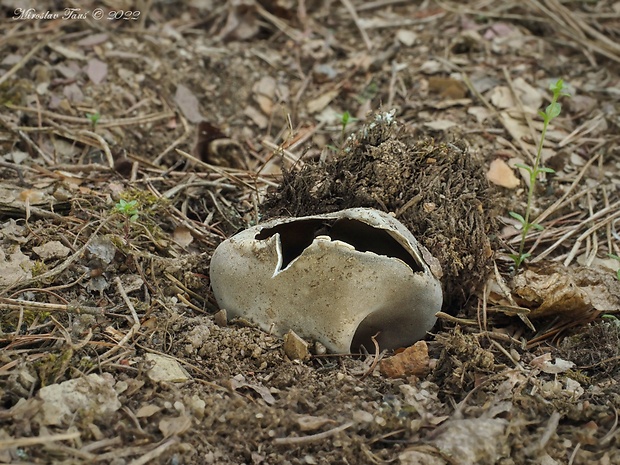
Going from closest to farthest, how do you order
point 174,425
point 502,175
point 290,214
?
point 174,425
point 290,214
point 502,175

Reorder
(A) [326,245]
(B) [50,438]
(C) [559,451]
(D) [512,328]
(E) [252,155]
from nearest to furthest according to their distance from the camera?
(B) [50,438]
(C) [559,451]
(A) [326,245]
(D) [512,328]
(E) [252,155]

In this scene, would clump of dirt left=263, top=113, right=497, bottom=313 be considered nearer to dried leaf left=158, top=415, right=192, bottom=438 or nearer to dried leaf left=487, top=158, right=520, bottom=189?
dried leaf left=487, top=158, right=520, bottom=189

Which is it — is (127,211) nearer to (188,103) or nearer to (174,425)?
(174,425)

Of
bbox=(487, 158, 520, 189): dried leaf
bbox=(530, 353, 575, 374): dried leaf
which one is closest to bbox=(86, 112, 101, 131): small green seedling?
bbox=(487, 158, 520, 189): dried leaf

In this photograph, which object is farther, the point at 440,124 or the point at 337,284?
the point at 440,124

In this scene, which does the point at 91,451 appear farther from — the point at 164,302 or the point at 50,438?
the point at 164,302

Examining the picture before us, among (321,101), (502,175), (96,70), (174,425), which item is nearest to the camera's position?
(174,425)

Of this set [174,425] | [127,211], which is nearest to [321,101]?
[127,211]

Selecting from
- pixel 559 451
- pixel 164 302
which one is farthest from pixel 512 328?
pixel 164 302
